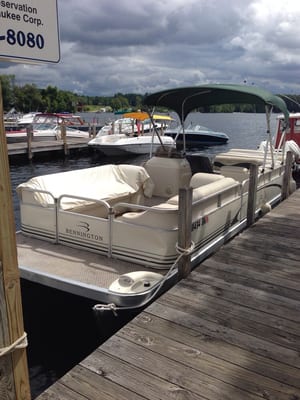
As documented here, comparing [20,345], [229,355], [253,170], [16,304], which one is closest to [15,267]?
[16,304]

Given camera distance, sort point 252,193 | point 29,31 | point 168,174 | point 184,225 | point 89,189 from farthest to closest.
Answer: point 168,174, point 252,193, point 89,189, point 184,225, point 29,31

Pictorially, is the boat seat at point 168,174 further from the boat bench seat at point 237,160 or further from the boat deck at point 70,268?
the boat deck at point 70,268

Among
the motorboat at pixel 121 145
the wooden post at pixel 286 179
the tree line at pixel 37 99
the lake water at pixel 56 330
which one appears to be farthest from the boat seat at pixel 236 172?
the tree line at pixel 37 99

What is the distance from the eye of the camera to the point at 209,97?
25.0ft

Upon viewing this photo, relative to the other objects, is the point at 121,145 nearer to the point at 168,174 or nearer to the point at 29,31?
the point at 168,174

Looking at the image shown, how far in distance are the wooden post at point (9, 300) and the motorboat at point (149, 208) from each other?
1758 millimetres

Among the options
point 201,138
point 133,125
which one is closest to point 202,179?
point 133,125

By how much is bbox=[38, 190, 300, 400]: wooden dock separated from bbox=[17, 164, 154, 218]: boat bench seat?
158 cm

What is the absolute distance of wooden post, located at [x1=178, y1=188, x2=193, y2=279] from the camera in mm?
3936

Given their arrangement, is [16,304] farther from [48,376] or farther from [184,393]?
[48,376]

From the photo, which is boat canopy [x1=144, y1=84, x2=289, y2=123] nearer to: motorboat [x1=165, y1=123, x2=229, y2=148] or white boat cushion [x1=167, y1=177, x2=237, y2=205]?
white boat cushion [x1=167, y1=177, x2=237, y2=205]

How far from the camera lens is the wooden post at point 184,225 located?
155 inches

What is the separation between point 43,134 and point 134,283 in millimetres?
22309

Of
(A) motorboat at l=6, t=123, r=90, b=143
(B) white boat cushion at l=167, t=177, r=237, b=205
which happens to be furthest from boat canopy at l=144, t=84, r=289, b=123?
(A) motorboat at l=6, t=123, r=90, b=143
